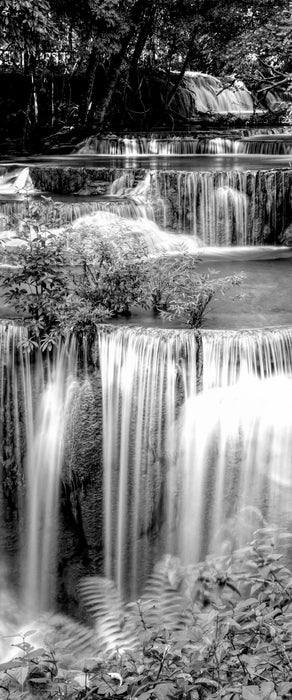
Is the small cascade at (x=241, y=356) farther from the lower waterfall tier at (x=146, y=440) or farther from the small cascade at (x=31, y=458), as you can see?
the small cascade at (x=31, y=458)

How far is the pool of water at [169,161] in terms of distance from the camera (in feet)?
48.0

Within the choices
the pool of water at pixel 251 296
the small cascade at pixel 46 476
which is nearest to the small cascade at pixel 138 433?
the small cascade at pixel 46 476

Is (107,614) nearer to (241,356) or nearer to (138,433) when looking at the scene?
(138,433)

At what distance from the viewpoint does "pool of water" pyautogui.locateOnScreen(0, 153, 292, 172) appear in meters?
14.6

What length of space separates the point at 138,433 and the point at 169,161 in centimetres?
1053

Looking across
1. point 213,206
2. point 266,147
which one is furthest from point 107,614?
point 266,147

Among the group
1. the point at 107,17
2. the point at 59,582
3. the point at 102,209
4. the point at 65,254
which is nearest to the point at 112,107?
the point at 107,17

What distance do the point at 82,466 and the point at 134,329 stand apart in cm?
141

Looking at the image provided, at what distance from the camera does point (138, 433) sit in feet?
21.9

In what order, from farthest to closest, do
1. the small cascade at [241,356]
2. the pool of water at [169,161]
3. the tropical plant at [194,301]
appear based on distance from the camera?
the pool of water at [169,161] < the tropical plant at [194,301] < the small cascade at [241,356]

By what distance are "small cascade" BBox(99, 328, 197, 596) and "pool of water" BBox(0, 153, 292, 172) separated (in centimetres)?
842

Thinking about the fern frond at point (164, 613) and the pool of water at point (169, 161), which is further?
the pool of water at point (169, 161)

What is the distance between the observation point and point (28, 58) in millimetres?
21781

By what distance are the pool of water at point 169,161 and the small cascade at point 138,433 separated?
842 centimetres
